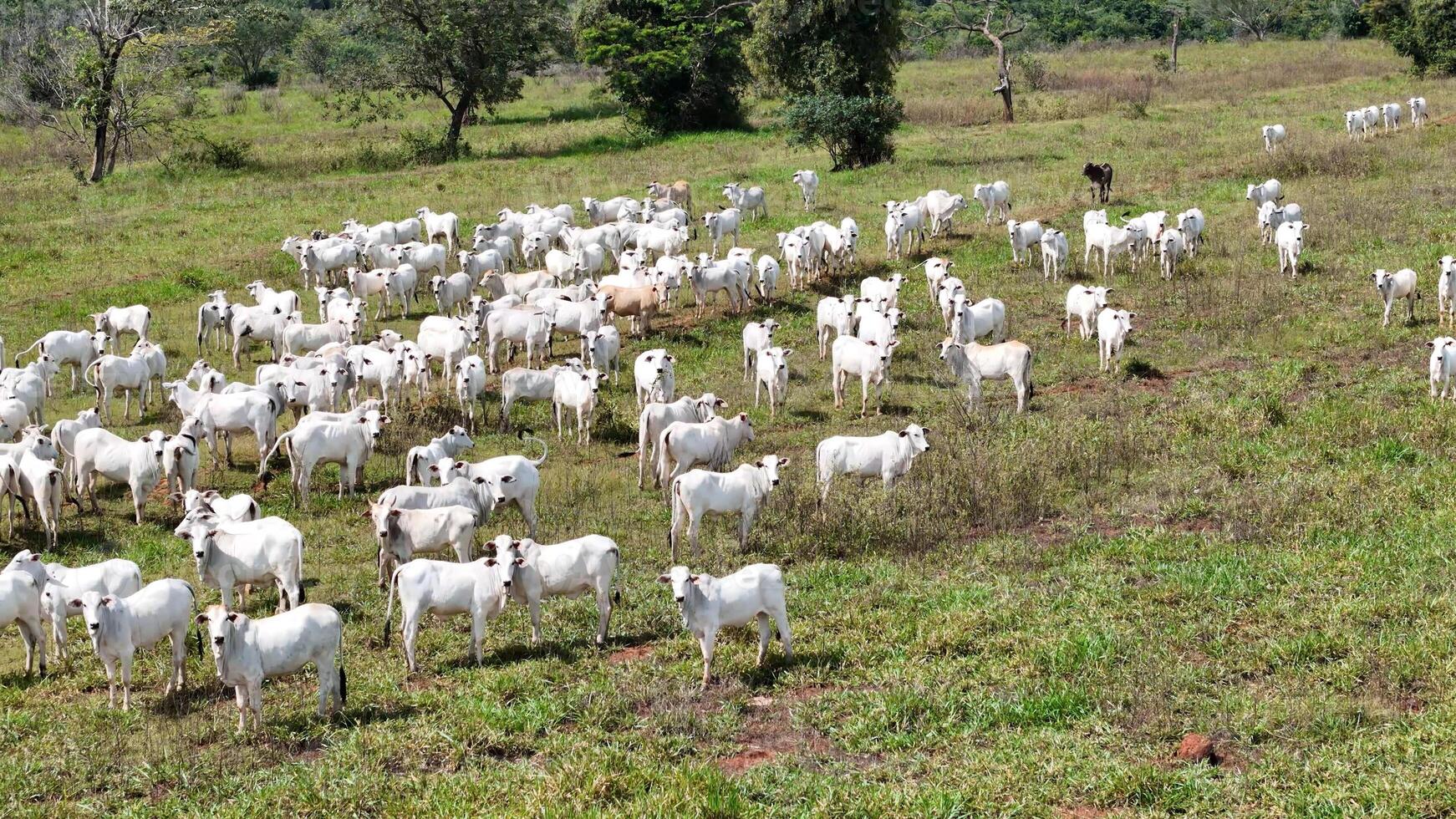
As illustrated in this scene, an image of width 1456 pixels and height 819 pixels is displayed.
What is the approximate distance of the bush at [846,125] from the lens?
39562 millimetres

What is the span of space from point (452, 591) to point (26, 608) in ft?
12.8

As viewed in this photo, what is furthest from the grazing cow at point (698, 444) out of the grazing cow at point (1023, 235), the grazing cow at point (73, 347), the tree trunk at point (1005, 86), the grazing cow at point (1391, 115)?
the tree trunk at point (1005, 86)

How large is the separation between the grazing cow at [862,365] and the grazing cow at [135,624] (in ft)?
36.0

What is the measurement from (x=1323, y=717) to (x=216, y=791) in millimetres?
8027

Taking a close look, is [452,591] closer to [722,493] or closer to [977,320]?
[722,493]

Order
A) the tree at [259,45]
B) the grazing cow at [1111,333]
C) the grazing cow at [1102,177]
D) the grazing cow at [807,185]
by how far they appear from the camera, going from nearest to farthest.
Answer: the grazing cow at [1111,333], the grazing cow at [1102,177], the grazing cow at [807,185], the tree at [259,45]

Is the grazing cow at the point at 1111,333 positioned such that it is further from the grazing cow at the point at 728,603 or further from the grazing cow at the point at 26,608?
the grazing cow at the point at 26,608

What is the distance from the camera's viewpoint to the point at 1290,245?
2611 cm

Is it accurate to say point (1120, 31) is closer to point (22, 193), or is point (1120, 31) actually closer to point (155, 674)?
point (22, 193)

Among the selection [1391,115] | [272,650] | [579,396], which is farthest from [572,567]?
[1391,115]

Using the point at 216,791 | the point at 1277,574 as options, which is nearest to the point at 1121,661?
the point at 1277,574

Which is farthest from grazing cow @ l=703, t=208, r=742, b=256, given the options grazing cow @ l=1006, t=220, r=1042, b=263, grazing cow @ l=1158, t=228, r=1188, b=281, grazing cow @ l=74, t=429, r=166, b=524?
grazing cow @ l=74, t=429, r=166, b=524

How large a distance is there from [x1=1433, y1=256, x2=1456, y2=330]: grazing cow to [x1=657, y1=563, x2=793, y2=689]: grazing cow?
51.8ft

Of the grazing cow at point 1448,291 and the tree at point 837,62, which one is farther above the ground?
the tree at point 837,62
